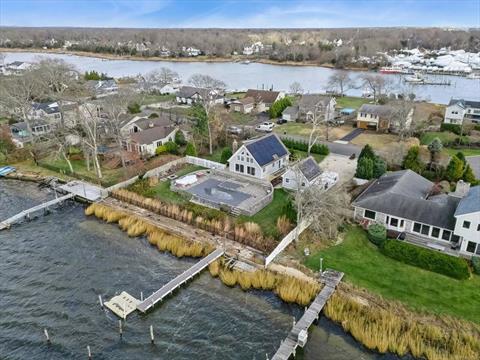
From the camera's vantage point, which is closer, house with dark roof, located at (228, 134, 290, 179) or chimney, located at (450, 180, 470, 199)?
chimney, located at (450, 180, 470, 199)

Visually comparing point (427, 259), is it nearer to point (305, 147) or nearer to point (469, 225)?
point (469, 225)

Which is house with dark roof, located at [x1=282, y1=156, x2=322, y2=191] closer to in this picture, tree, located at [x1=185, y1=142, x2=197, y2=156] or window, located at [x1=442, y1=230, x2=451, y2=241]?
window, located at [x1=442, y1=230, x2=451, y2=241]

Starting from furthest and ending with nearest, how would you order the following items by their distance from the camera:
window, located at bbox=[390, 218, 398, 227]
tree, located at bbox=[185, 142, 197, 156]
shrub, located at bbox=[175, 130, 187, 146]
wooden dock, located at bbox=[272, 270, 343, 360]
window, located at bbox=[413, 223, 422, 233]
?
1. shrub, located at bbox=[175, 130, 187, 146]
2. tree, located at bbox=[185, 142, 197, 156]
3. window, located at bbox=[390, 218, 398, 227]
4. window, located at bbox=[413, 223, 422, 233]
5. wooden dock, located at bbox=[272, 270, 343, 360]

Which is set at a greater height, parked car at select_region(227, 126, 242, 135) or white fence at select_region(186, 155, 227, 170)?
parked car at select_region(227, 126, 242, 135)

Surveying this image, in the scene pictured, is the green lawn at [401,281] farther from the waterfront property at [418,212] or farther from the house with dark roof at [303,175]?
the house with dark roof at [303,175]

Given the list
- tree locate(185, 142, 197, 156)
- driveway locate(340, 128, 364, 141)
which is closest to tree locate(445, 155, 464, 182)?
driveway locate(340, 128, 364, 141)

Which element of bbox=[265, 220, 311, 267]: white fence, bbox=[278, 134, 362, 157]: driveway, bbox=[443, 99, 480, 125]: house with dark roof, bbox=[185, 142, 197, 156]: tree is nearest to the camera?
A: bbox=[265, 220, 311, 267]: white fence

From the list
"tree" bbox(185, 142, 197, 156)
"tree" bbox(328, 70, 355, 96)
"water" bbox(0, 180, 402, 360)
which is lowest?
"water" bbox(0, 180, 402, 360)

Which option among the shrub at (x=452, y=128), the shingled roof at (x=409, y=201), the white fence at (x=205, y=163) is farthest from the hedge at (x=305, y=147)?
the shrub at (x=452, y=128)

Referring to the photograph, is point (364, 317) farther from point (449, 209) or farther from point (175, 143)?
point (175, 143)
